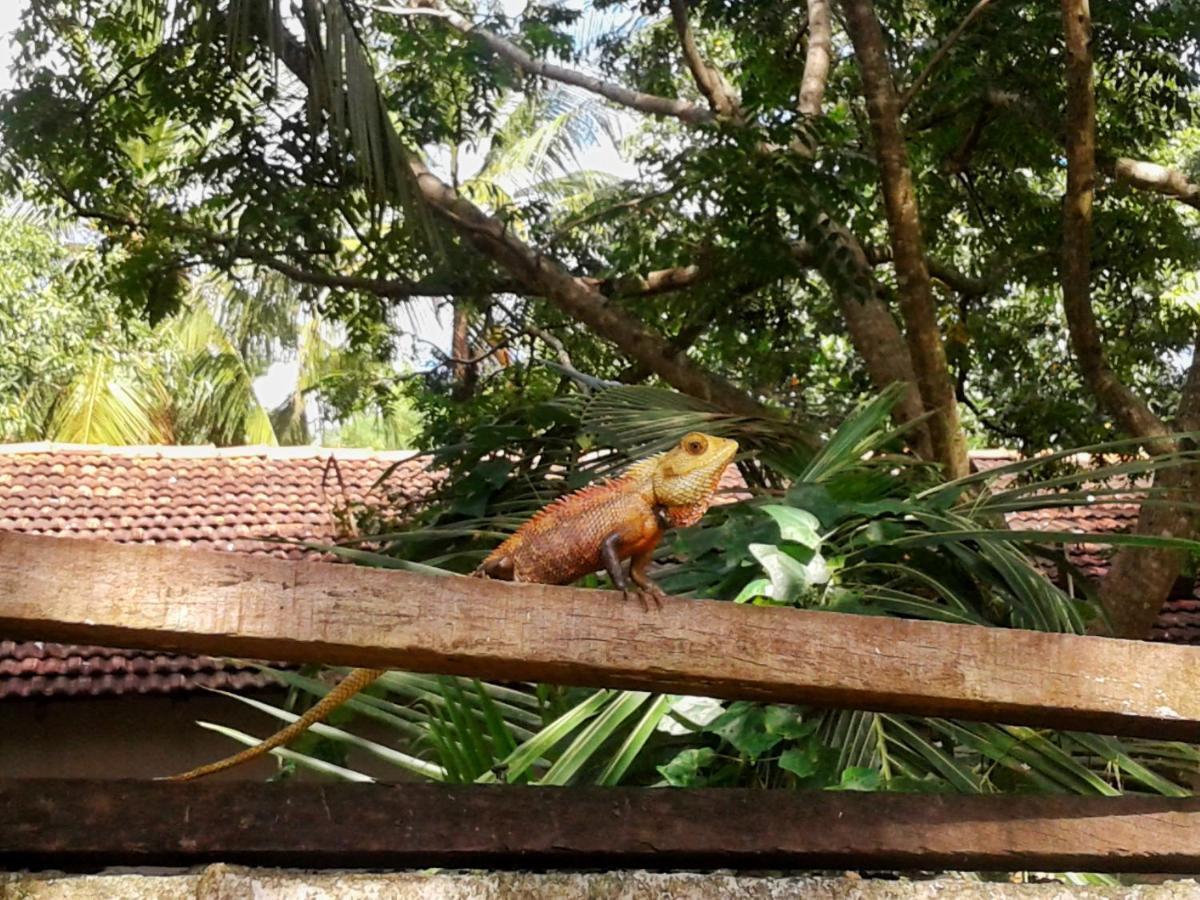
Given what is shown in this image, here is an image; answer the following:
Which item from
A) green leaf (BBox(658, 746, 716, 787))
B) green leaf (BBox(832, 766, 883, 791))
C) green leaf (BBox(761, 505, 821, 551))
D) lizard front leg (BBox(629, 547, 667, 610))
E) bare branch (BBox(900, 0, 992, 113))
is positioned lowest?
green leaf (BBox(658, 746, 716, 787))

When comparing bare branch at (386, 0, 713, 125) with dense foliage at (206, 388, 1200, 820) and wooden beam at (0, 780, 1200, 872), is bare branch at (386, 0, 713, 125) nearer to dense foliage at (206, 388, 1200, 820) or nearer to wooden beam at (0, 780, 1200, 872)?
dense foliage at (206, 388, 1200, 820)

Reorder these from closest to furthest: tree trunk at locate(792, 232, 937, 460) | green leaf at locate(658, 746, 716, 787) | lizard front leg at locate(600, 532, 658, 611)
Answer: lizard front leg at locate(600, 532, 658, 611) → green leaf at locate(658, 746, 716, 787) → tree trunk at locate(792, 232, 937, 460)

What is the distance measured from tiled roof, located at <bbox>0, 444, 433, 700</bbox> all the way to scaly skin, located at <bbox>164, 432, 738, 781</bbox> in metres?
4.40

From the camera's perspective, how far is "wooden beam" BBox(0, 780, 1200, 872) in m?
1.78

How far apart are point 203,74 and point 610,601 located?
5634mm

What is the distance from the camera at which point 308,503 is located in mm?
8992

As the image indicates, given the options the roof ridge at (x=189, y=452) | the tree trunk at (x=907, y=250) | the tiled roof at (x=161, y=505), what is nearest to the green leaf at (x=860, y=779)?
the tree trunk at (x=907, y=250)

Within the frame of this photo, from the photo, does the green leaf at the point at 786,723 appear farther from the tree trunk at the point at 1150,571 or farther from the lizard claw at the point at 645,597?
the tree trunk at the point at 1150,571

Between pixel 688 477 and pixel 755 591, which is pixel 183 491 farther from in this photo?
pixel 688 477

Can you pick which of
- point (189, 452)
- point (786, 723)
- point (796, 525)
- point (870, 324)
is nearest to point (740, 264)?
point (870, 324)

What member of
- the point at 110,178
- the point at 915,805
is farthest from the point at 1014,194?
the point at 915,805

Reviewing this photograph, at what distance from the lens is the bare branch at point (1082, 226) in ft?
17.7

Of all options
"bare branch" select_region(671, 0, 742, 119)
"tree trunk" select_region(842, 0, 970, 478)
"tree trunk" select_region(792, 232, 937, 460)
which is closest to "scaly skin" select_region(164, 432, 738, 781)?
"tree trunk" select_region(842, 0, 970, 478)

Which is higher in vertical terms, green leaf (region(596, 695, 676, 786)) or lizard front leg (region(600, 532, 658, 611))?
lizard front leg (region(600, 532, 658, 611))
